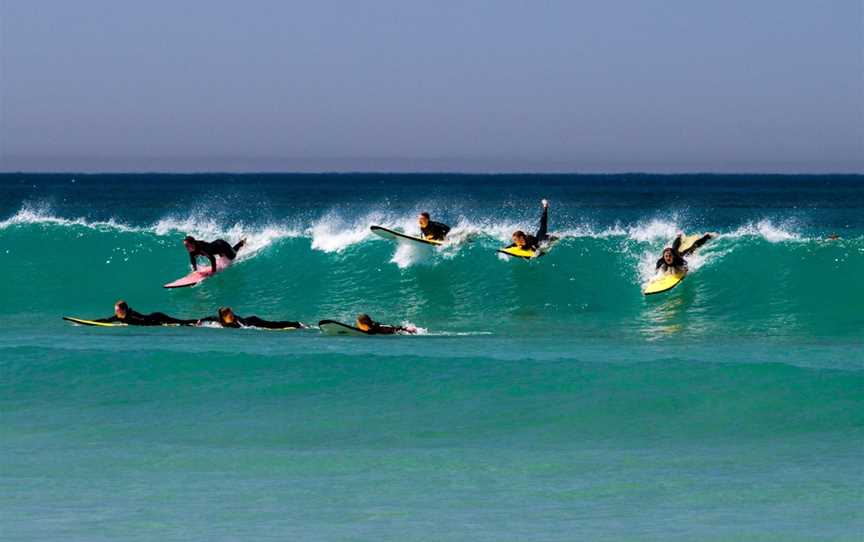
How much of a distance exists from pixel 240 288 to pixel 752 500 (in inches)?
689

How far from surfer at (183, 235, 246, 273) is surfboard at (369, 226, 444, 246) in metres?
3.15

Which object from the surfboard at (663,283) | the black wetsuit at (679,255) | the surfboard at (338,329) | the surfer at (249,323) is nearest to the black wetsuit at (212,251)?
the surfer at (249,323)

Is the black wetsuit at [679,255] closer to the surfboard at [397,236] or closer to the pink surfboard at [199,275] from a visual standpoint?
the surfboard at [397,236]

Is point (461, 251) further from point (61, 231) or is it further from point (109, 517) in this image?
point (109, 517)

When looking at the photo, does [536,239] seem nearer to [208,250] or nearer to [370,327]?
[208,250]

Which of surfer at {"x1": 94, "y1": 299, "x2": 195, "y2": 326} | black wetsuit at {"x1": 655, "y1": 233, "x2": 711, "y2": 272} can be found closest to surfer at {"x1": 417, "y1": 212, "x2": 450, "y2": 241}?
black wetsuit at {"x1": 655, "y1": 233, "x2": 711, "y2": 272}

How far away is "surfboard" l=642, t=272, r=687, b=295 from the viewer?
2483 cm

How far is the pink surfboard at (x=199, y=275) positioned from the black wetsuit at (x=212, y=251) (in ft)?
0.40

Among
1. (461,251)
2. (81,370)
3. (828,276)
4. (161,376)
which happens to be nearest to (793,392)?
(161,376)

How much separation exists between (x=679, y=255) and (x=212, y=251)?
976 centimetres

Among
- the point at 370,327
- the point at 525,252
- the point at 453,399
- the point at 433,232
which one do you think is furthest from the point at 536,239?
the point at 453,399

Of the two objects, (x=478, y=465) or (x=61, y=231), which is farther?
(x=61, y=231)

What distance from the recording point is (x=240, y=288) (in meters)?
27.0

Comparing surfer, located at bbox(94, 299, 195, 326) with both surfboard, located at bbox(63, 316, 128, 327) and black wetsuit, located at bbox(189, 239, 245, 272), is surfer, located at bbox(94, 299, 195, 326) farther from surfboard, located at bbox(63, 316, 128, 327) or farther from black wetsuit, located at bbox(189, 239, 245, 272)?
black wetsuit, located at bbox(189, 239, 245, 272)
